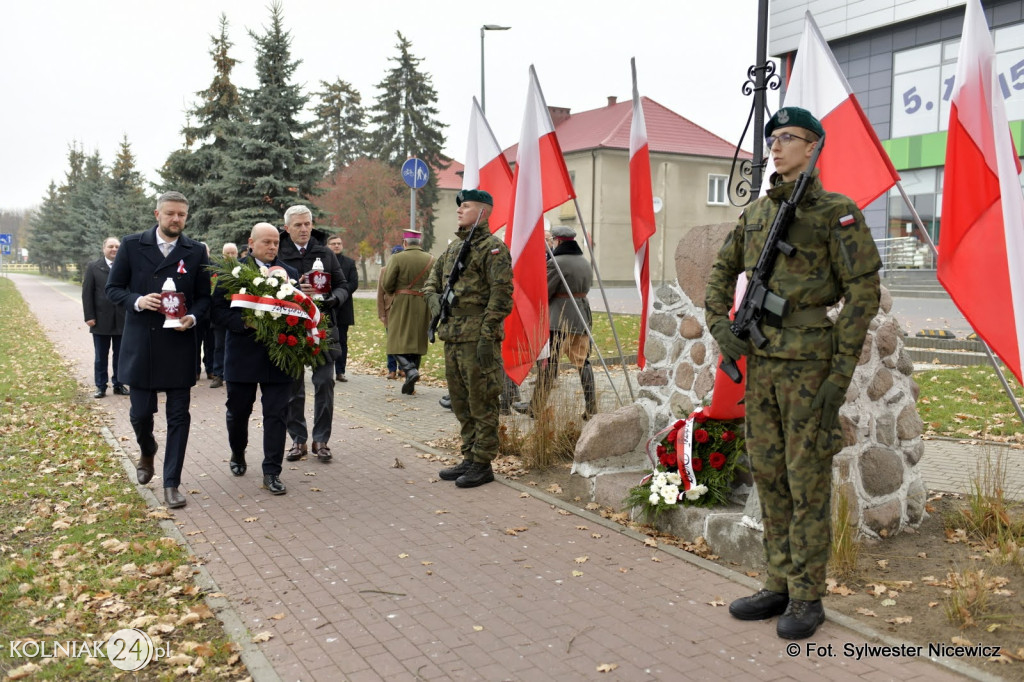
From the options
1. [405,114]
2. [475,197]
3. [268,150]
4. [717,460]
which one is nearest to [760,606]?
[717,460]

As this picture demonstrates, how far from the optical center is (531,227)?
789cm

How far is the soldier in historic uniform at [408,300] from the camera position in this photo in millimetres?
11492

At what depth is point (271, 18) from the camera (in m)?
27.5

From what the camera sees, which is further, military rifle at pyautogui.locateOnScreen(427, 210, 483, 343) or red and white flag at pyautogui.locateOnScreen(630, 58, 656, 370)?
red and white flag at pyautogui.locateOnScreen(630, 58, 656, 370)

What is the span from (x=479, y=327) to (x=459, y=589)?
2697 mm

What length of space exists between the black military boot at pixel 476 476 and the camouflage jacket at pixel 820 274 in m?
3.30

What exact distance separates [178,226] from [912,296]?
2491cm

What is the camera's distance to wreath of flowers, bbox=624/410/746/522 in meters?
5.85

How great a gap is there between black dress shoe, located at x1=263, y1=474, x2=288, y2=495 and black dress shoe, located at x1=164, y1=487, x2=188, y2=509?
0.63m

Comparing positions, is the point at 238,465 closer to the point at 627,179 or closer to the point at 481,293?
the point at 481,293

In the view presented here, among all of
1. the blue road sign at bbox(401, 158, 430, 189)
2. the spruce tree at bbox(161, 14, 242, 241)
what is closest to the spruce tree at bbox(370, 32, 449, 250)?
the spruce tree at bbox(161, 14, 242, 241)

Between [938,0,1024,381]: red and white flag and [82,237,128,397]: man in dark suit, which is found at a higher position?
[938,0,1024,381]: red and white flag

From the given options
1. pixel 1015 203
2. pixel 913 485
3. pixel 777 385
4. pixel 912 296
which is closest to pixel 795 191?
pixel 777 385

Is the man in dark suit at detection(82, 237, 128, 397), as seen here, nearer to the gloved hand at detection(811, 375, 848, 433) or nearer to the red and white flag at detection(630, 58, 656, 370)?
the red and white flag at detection(630, 58, 656, 370)
